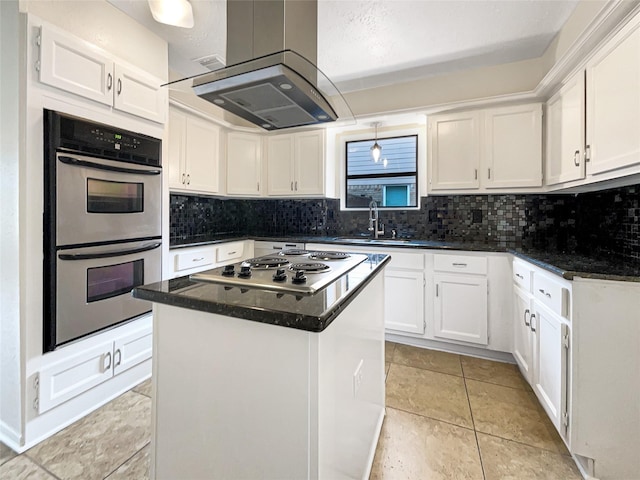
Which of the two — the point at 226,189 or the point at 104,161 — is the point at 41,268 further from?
the point at 226,189

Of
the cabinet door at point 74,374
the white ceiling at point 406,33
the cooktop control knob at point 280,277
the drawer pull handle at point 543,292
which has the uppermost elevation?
the white ceiling at point 406,33

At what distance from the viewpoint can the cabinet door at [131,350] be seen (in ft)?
6.58

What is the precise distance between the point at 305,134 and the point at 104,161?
215 centimetres

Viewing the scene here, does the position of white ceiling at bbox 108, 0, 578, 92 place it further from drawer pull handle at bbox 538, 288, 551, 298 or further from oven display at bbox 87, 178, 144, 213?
drawer pull handle at bbox 538, 288, 551, 298

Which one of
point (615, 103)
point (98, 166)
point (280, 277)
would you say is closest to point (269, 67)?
point (280, 277)

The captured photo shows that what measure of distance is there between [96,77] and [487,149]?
2990 mm

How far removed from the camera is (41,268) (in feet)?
5.25

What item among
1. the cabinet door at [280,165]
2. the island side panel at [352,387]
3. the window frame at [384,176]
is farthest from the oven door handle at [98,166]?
the window frame at [384,176]

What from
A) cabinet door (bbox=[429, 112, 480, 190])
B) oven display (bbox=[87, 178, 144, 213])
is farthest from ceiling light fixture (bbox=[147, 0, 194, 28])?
cabinet door (bbox=[429, 112, 480, 190])

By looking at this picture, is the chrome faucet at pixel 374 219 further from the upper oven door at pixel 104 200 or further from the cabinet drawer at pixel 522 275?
the upper oven door at pixel 104 200

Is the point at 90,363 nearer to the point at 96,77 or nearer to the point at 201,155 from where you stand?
the point at 96,77

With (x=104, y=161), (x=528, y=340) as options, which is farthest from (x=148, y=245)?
(x=528, y=340)

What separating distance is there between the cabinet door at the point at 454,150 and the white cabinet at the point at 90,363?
2773 mm

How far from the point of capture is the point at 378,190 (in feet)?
11.8
